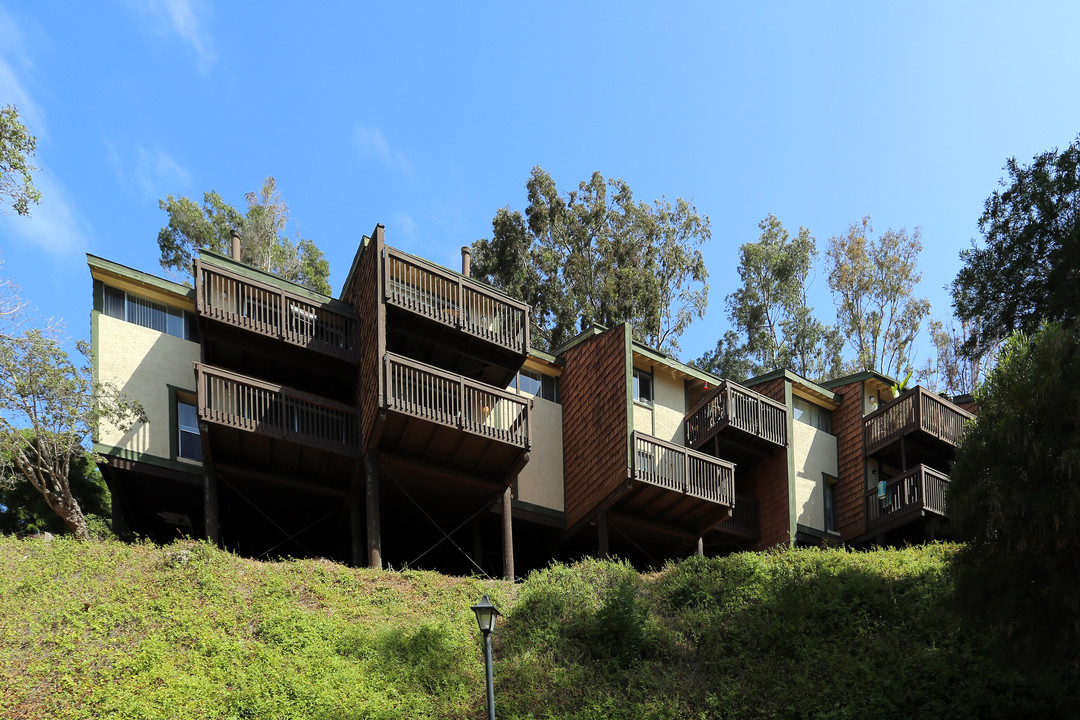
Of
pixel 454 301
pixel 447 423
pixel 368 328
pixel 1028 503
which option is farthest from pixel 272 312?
pixel 1028 503

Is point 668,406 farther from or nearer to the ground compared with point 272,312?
nearer to the ground

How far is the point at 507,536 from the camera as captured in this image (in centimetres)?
2398

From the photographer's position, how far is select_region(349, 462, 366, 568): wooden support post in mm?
23141

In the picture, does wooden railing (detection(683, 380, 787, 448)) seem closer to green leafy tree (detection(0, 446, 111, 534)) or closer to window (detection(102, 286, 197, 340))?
window (detection(102, 286, 197, 340))

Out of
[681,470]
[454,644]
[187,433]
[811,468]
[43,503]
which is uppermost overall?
[811,468]

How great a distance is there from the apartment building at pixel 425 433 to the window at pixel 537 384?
5 centimetres

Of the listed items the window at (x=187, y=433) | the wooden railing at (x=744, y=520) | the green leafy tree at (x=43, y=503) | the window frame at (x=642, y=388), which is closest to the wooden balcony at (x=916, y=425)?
the wooden railing at (x=744, y=520)

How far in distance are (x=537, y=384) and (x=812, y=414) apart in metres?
9.42

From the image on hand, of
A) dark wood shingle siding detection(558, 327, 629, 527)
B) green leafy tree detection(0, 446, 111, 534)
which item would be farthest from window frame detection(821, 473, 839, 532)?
green leafy tree detection(0, 446, 111, 534)

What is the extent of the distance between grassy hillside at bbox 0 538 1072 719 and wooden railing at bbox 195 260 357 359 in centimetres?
537

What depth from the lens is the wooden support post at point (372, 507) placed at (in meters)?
21.8

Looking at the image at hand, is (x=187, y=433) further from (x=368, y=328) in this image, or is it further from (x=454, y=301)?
(x=454, y=301)

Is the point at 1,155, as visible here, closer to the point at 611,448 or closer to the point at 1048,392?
the point at 611,448

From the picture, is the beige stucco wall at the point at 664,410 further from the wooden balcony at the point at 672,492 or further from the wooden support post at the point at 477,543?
the wooden support post at the point at 477,543
